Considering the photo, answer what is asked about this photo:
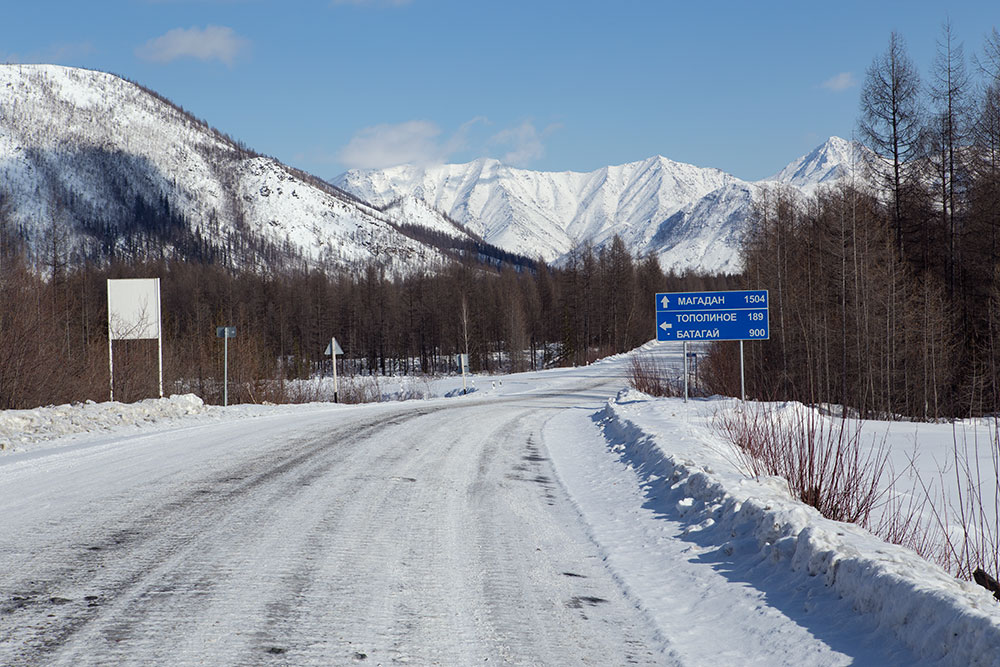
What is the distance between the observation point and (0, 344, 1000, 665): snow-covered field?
3.59 metres

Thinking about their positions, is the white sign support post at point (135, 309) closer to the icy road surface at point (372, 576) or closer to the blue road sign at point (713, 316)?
the icy road surface at point (372, 576)

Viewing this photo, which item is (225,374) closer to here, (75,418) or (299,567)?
(75,418)

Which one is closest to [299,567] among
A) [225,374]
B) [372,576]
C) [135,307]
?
[372,576]

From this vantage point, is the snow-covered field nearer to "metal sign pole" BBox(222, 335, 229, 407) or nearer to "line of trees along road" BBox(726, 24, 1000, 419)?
"metal sign pole" BBox(222, 335, 229, 407)

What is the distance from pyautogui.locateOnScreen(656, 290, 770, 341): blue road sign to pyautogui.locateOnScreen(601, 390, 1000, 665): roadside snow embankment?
8.11 metres

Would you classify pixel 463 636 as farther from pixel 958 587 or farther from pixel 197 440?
pixel 197 440

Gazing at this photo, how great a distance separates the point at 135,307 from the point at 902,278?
30.7 meters

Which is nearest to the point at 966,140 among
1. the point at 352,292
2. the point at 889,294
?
the point at 889,294

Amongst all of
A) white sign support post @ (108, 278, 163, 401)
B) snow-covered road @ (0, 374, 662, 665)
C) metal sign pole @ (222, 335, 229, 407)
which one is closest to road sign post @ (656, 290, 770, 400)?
snow-covered road @ (0, 374, 662, 665)

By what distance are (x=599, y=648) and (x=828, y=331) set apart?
3122 centimetres

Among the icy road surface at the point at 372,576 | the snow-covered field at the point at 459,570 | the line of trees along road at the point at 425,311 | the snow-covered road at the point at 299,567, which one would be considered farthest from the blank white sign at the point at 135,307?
the line of trees along road at the point at 425,311

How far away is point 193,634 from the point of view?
3709 mm

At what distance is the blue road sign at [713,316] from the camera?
17031 millimetres

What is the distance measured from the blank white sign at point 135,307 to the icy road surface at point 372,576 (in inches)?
500
